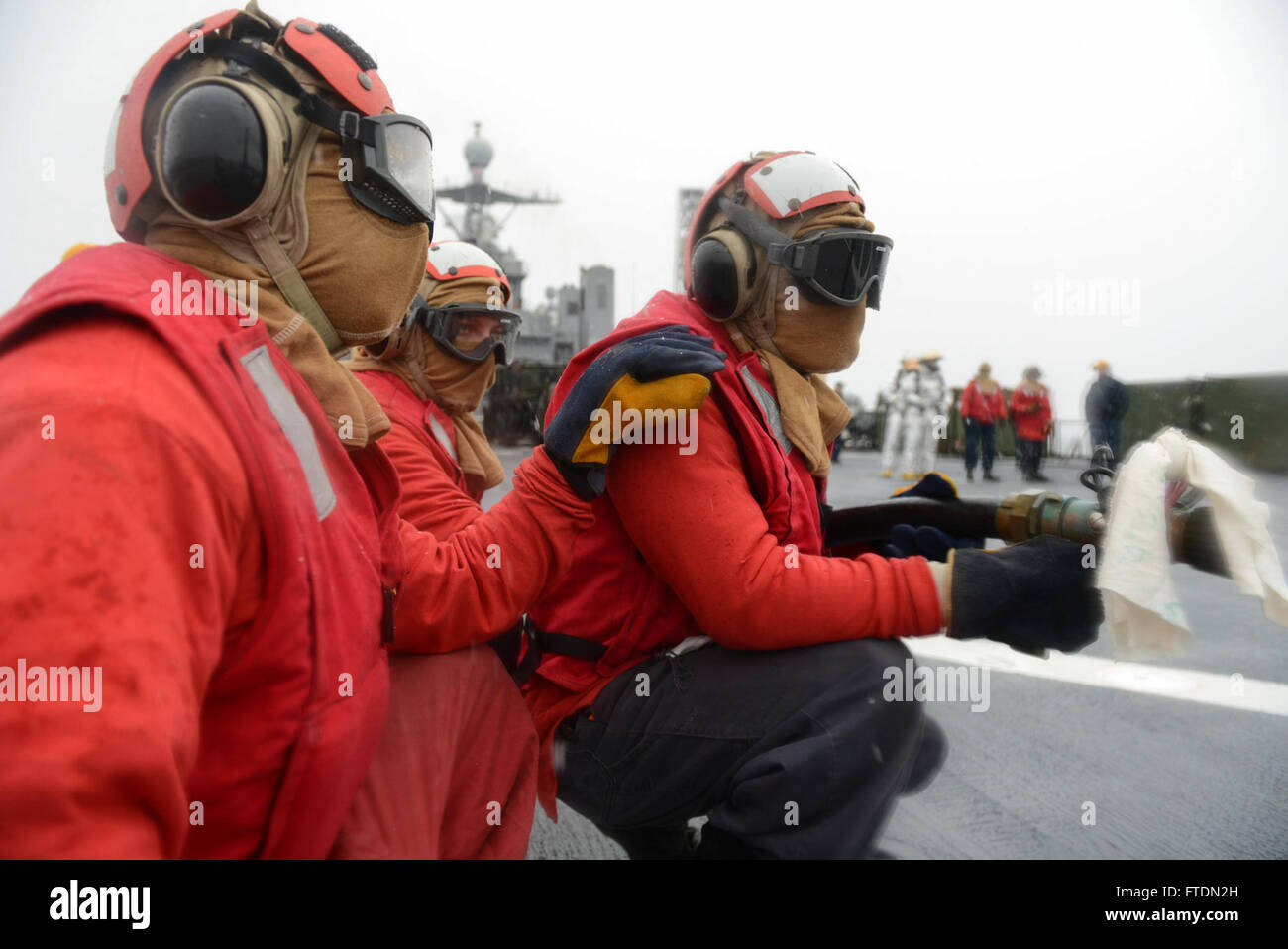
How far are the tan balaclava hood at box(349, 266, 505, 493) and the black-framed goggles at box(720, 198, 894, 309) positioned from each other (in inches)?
59.0

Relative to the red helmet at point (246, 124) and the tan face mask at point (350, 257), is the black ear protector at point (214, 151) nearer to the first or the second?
the red helmet at point (246, 124)

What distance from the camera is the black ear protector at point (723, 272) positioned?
2.01 meters

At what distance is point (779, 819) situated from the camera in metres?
1.57

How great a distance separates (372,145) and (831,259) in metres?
1.11

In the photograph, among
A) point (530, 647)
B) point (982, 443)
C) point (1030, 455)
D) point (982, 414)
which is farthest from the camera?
point (982, 443)

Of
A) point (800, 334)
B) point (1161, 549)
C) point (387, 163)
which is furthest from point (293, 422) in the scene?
point (1161, 549)

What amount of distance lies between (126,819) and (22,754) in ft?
0.37

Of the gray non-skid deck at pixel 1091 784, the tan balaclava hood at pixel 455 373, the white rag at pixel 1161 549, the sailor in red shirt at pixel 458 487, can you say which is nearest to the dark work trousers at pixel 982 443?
the gray non-skid deck at pixel 1091 784

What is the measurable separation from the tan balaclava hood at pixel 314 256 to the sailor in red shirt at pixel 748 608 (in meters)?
0.57

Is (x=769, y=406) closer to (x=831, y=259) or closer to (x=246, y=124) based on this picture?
(x=831, y=259)

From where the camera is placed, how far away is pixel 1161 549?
1491 mm

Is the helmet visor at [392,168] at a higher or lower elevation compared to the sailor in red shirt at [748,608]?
higher

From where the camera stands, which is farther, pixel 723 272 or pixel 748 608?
pixel 723 272
